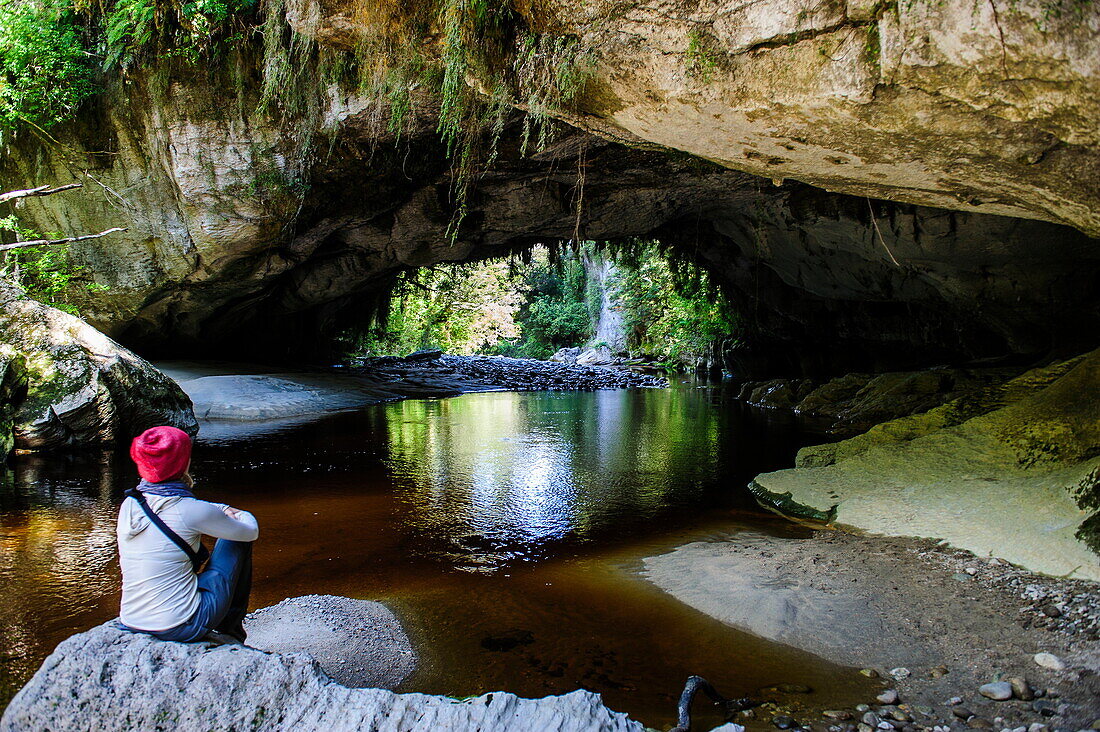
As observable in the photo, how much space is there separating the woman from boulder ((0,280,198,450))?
800 cm

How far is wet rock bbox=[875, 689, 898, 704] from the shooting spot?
2.65 metres

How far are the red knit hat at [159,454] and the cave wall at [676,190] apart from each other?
3.25m

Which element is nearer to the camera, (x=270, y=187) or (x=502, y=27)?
(x=502, y=27)

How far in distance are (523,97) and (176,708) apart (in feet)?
13.8

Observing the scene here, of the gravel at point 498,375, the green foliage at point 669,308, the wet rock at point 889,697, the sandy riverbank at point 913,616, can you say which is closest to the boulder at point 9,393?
the sandy riverbank at point 913,616

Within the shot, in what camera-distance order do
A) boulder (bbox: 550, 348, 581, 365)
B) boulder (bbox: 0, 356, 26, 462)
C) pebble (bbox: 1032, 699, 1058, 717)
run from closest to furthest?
pebble (bbox: 1032, 699, 1058, 717) → boulder (bbox: 0, 356, 26, 462) → boulder (bbox: 550, 348, 581, 365)

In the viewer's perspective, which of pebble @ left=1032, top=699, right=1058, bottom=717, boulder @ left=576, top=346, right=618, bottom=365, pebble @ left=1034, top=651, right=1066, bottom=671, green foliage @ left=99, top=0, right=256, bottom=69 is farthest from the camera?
boulder @ left=576, top=346, right=618, bottom=365

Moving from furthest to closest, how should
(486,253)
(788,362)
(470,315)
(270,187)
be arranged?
(470,315) < (788,362) < (486,253) < (270,187)

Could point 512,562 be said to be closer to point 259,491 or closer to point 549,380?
point 259,491

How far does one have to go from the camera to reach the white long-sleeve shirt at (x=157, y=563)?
224cm

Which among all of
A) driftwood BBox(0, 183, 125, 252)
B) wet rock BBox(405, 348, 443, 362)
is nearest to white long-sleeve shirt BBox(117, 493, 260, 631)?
driftwood BBox(0, 183, 125, 252)

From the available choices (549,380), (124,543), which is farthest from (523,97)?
(549,380)

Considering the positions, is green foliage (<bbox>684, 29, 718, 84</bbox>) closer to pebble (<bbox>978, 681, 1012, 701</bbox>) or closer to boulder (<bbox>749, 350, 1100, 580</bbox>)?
pebble (<bbox>978, 681, 1012, 701</bbox>)

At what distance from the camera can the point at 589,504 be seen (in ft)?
20.6
